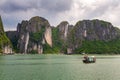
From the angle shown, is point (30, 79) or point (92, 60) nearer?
point (30, 79)

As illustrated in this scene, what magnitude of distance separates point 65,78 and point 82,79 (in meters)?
4.77

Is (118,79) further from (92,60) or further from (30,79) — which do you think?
(92,60)

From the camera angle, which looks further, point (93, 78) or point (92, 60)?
point (92, 60)

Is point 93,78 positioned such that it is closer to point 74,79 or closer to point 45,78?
point 74,79

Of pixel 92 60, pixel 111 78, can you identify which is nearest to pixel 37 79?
pixel 111 78

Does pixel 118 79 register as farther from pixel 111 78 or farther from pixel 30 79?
pixel 30 79

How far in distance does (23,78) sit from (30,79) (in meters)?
3.58

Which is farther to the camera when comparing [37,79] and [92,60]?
[92,60]

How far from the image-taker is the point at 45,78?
77.3m

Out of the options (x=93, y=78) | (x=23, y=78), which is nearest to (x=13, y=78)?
(x=23, y=78)

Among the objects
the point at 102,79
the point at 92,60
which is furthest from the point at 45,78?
the point at 92,60

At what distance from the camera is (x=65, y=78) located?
77375mm

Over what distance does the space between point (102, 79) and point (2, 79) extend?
25476 mm

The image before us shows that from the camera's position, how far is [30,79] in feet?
246
